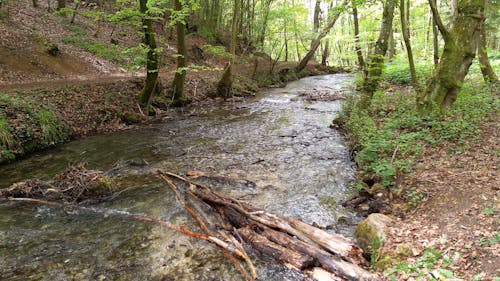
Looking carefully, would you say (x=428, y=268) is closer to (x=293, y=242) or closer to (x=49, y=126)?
(x=293, y=242)

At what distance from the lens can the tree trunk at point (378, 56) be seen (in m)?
11.5

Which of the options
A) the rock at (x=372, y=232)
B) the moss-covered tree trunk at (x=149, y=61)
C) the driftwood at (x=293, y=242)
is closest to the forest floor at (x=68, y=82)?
the moss-covered tree trunk at (x=149, y=61)

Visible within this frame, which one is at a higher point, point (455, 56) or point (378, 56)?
point (378, 56)

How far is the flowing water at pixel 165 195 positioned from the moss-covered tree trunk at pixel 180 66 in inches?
104

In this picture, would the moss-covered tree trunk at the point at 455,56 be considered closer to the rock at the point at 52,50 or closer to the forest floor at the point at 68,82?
the forest floor at the point at 68,82

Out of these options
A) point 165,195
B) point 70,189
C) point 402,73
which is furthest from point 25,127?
point 402,73

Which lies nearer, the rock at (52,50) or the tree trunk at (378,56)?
the tree trunk at (378,56)

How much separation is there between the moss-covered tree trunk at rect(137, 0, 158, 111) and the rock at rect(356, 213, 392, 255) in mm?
10597

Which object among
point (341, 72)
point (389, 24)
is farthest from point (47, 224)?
point (341, 72)

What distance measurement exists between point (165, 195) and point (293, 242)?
3225 mm

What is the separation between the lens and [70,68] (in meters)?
17.2

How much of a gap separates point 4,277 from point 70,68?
1536 centimetres

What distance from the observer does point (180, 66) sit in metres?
15.4

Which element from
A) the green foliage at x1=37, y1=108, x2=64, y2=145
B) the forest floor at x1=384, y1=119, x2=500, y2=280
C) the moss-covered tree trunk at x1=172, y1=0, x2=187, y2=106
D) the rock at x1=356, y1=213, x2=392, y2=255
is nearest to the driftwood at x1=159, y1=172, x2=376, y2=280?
the rock at x1=356, y1=213, x2=392, y2=255
